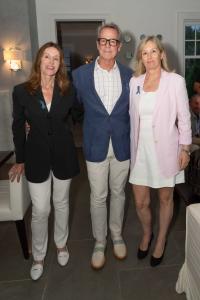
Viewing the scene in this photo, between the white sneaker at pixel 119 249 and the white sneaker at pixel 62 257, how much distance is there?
0.37m

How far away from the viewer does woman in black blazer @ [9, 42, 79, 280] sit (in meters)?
1.77

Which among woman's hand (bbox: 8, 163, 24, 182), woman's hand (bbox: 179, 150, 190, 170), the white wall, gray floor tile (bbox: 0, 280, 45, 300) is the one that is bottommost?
gray floor tile (bbox: 0, 280, 45, 300)

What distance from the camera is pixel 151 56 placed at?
178 centimetres

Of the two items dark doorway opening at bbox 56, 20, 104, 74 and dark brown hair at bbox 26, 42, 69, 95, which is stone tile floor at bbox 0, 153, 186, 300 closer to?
dark brown hair at bbox 26, 42, 69, 95

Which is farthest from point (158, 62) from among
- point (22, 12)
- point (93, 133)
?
point (22, 12)

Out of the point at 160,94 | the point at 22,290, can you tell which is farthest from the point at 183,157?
the point at 22,290

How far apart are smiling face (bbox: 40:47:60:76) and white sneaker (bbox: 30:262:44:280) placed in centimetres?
131

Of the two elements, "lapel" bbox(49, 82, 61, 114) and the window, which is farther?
the window

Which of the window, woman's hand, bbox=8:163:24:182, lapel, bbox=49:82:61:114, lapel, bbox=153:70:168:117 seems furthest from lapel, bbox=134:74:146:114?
the window

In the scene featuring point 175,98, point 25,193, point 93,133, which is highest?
point 175,98

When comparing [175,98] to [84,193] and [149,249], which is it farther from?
[84,193]

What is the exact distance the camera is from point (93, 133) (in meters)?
1.95

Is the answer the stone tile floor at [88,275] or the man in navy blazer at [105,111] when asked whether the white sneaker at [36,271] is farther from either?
the man in navy blazer at [105,111]

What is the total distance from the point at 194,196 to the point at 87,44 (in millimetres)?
9686
